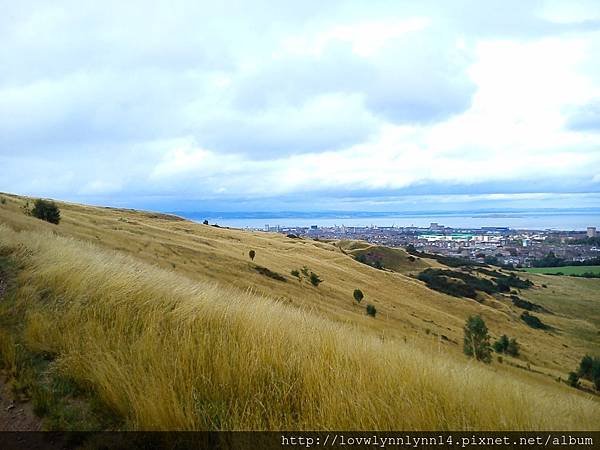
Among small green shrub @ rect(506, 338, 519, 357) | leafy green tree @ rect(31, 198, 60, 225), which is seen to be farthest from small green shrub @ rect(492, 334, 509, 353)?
leafy green tree @ rect(31, 198, 60, 225)

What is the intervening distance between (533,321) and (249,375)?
84.8 m

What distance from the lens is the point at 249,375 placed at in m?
4.24

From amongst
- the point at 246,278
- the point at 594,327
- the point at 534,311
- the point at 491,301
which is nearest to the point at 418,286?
the point at 491,301

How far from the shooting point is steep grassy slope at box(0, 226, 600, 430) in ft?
11.8

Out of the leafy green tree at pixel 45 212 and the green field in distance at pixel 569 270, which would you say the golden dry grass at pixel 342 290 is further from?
the green field in distance at pixel 569 270

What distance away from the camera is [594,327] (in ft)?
264

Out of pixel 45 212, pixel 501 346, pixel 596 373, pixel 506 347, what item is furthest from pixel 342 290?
pixel 45 212

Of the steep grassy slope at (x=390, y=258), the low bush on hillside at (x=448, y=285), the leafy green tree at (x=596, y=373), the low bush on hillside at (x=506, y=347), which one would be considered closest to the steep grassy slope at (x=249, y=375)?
the low bush on hillside at (x=506, y=347)

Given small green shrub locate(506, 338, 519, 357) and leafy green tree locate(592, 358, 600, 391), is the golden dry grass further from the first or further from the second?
leafy green tree locate(592, 358, 600, 391)

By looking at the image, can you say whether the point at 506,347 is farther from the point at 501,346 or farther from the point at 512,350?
the point at 501,346

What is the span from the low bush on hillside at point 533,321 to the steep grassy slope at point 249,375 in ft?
265

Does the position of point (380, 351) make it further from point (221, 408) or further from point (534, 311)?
point (534, 311)

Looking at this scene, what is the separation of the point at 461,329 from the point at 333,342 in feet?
172

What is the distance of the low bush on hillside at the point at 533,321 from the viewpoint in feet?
241
